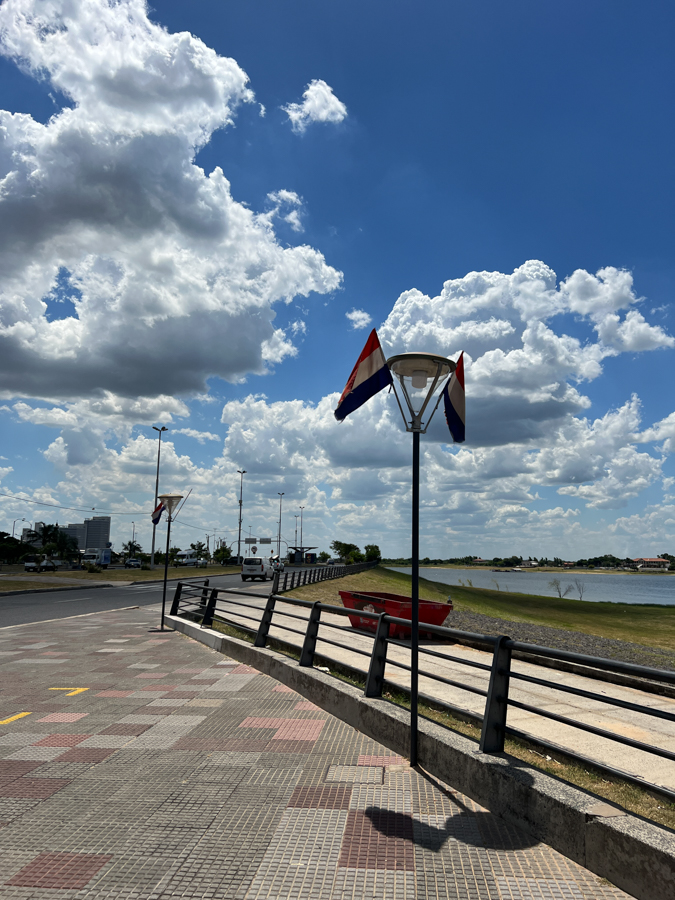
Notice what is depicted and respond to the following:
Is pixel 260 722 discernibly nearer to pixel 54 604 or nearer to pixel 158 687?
pixel 158 687

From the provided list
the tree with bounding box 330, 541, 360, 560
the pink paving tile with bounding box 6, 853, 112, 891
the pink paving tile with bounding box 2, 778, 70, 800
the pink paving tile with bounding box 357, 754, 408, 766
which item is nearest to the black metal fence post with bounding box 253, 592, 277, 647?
the pink paving tile with bounding box 357, 754, 408, 766

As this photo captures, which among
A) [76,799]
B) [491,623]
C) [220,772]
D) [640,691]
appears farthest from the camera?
[491,623]

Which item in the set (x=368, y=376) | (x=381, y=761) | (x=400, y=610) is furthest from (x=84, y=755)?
(x=400, y=610)

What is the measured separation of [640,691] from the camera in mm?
10586

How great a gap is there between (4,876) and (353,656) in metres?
9.91

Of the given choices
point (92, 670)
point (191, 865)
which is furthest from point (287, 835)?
point (92, 670)

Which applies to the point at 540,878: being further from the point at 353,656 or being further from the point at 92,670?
the point at 353,656

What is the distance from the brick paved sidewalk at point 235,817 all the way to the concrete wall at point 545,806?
0.10m

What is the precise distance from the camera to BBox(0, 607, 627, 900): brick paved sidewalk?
3.24 meters

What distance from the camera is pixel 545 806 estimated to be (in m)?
3.80

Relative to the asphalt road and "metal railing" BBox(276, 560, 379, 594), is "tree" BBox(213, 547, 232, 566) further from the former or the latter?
the asphalt road

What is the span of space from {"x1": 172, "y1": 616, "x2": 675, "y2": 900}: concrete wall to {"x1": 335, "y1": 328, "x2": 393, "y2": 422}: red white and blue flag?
114 inches

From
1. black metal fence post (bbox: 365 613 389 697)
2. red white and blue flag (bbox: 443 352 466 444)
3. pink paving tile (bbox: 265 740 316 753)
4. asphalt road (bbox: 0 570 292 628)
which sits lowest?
asphalt road (bbox: 0 570 292 628)

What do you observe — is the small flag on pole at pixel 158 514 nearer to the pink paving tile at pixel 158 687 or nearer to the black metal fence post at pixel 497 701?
the pink paving tile at pixel 158 687
